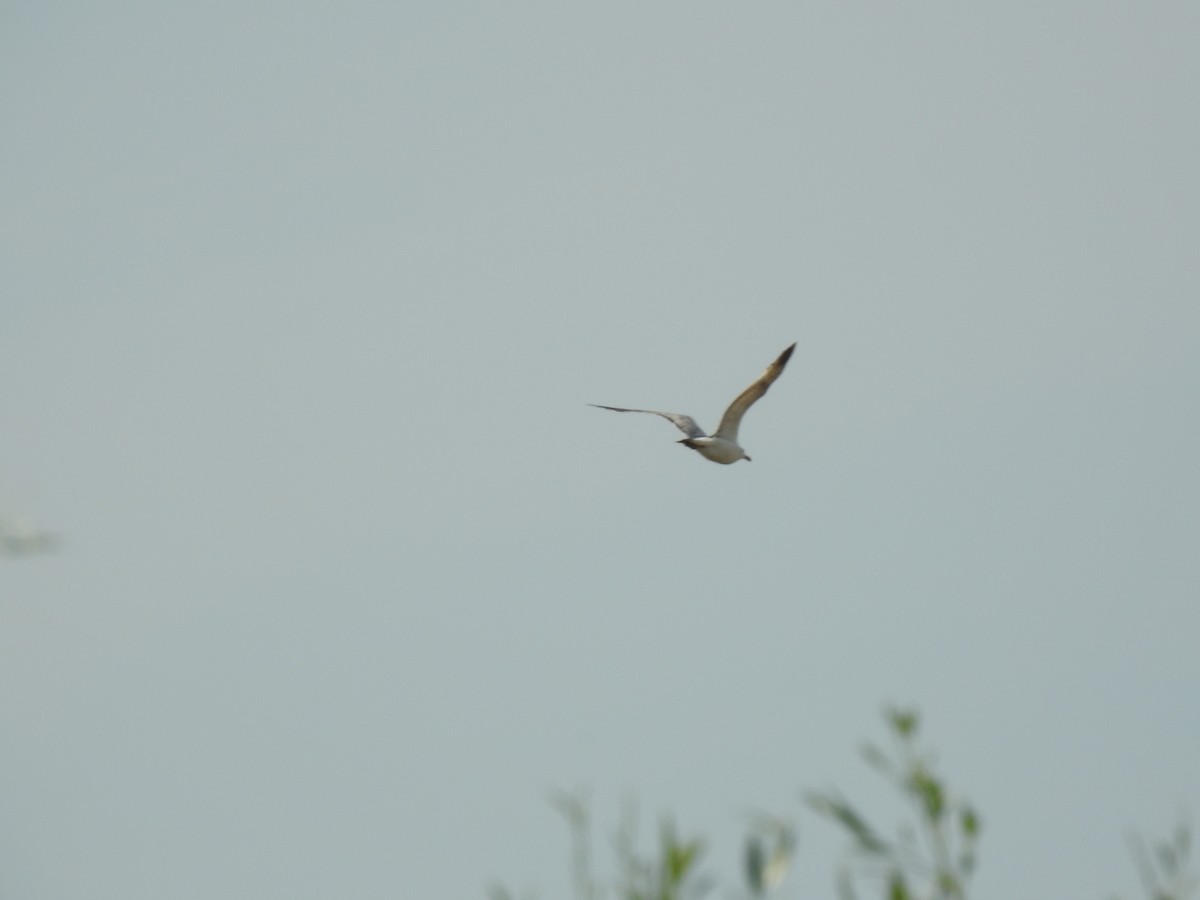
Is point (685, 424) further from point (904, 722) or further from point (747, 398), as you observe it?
point (904, 722)

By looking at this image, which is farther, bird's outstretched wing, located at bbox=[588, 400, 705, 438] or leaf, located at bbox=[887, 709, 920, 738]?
bird's outstretched wing, located at bbox=[588, 400, 705, 438]

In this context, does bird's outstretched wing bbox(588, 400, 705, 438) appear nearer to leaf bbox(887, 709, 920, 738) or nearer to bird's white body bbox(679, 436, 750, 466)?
bird's white body bbox(679, 436, 750, 466)

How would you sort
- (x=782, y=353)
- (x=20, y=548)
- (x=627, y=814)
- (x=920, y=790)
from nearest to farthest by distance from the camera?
1. (x=627, y=814)
2. (x=920, y=790)
3. (x=20, y=548)
4. (x=782, y=353)

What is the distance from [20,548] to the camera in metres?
16.4

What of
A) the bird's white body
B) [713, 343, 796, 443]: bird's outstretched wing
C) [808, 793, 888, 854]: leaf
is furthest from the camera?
the bird's white body

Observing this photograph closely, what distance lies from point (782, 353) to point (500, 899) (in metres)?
15.4

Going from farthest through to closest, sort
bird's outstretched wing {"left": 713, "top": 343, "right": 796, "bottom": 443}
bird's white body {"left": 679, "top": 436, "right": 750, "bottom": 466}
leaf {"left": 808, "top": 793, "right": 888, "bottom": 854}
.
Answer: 1. bird's white body {"left": 679, "top": 436, "right": 750, "bottom": 466}
2. bird's outstretched wing {"left": 713, "top": 343, "right": 796, "bottom": 443}
3. leaf {"left": 808, "top": 793, "right": 888, "bottom": 854}

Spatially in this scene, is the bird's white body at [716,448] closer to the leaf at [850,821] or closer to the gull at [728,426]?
the gull at [728,426]

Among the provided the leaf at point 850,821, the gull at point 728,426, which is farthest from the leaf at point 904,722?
the gull at point 728,426

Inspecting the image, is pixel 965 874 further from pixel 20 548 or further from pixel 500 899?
pixel 20 548

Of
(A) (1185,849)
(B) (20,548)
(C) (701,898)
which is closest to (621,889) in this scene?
(C) (701,898)

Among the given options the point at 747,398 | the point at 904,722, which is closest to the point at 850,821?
the point at 904,722

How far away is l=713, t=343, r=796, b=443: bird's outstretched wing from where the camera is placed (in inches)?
898

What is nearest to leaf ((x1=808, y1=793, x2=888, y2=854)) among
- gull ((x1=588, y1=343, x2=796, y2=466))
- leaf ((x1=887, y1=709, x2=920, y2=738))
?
leaf ((x1=887, y1=709, x2=920, y2=738))
